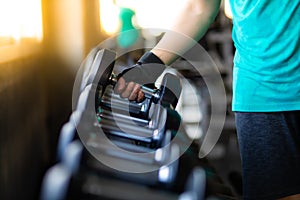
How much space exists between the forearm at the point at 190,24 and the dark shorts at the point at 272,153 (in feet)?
0.73

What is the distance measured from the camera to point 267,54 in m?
0.79

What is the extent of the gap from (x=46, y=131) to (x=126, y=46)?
2.52ft

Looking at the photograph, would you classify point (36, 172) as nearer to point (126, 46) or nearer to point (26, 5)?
point (26, 5)

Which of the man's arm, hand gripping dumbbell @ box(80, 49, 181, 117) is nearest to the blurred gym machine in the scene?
hand gripping dumbbell @ box(80, 49, 181, 117)

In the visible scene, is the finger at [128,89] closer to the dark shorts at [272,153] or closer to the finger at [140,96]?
the finger at [140,96]

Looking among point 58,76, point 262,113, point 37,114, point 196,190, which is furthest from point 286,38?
point 58,76

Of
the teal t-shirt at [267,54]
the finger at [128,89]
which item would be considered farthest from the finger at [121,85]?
the teal t-shirt at [267,54]

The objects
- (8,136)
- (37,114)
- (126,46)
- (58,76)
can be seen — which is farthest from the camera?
(58,76)

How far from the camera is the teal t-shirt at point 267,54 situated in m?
0.76

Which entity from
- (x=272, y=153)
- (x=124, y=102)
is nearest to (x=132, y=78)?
(x=124, y=102)

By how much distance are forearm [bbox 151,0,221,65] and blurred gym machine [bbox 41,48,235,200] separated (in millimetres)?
144

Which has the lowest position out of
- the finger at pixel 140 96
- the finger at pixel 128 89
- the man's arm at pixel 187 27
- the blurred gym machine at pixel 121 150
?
the blurred gym machine at pixel 121 150

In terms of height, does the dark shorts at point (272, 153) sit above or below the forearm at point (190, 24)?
below

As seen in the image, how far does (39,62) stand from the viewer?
2.45 metres
